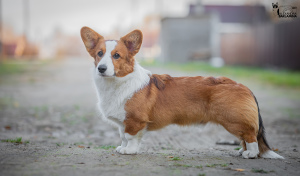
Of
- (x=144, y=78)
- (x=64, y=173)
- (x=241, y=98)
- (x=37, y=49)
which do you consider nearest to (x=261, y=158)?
(x=241, y=98)

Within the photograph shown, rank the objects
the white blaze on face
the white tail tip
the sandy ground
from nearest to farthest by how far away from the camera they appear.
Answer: the sandy ground < the white blaze on face < the white tail tip

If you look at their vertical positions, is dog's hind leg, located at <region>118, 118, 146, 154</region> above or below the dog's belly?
below

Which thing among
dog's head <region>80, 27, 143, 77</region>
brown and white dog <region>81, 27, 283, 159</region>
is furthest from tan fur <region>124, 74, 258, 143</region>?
dog's head <region>80, 27, 143, 77</region>

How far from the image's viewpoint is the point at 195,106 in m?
4.69

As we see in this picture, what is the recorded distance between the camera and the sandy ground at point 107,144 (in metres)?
3.92

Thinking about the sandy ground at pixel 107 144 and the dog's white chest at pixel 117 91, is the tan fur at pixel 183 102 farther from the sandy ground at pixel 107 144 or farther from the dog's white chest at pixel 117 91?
the sandy ground at pixel 107 144

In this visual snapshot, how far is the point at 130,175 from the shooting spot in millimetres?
3621

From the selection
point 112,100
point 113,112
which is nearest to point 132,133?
point 113,112

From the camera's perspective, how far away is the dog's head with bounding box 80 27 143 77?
14.6ft

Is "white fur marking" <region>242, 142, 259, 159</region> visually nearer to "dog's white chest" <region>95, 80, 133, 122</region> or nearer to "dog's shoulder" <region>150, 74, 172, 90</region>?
"dog's shoulder" <region>150, 74, 172, 90</region>

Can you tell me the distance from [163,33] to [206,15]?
13.9ft

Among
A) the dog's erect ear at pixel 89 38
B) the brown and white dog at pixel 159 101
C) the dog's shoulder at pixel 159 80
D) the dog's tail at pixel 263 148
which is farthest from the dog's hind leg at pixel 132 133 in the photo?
the dog's tail at pixel 263 148

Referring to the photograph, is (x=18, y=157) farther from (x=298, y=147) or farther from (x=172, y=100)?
(x=298, y=147)

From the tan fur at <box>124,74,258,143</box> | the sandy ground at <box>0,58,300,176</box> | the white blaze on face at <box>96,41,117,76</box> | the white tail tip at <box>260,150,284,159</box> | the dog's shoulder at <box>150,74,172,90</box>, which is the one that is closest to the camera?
the sandy ground at <box>0,58,300,176</box>
